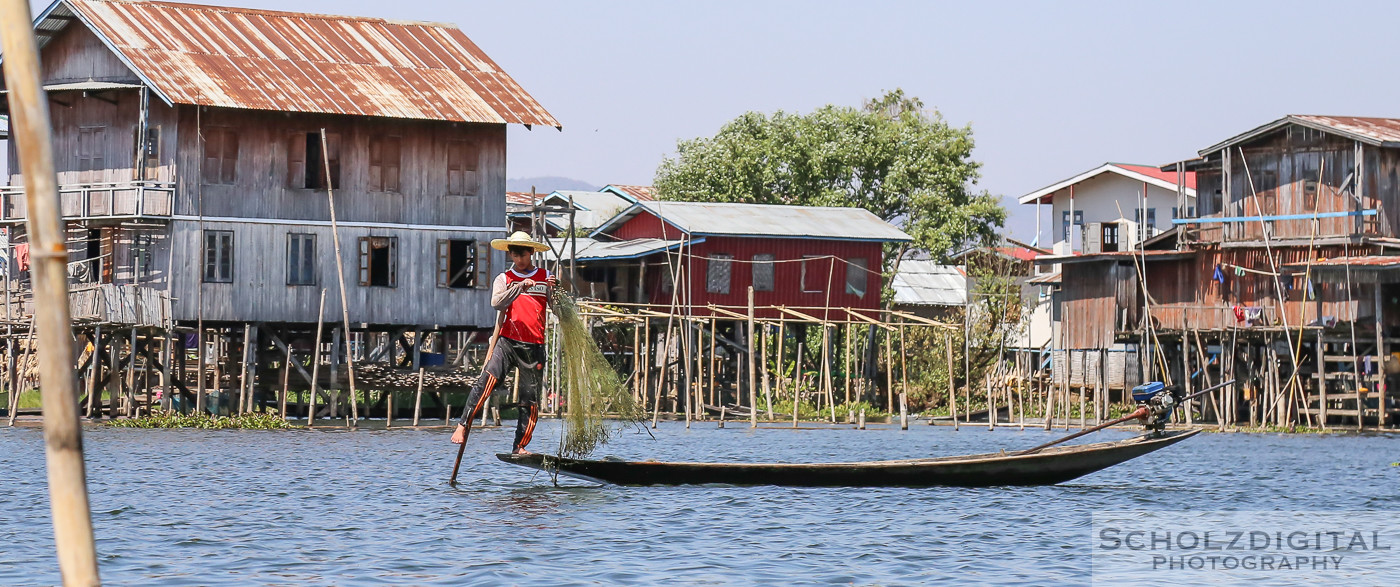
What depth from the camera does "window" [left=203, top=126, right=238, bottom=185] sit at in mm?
32031

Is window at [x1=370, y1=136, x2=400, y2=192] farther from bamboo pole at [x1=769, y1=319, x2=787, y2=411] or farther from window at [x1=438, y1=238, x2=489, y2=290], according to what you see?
bamboo pole at [x1=769, y1=319, x2=787, y2=411]

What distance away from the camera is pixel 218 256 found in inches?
1262

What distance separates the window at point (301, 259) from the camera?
3266cm

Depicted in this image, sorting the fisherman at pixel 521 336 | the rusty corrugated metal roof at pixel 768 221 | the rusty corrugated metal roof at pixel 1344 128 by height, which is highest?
the rusty corrugated metal roof at pixel 1344 128

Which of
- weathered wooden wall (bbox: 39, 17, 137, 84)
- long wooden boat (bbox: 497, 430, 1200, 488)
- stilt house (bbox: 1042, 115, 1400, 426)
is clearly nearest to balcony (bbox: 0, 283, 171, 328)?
Result: weathered wooden wall (bbox: 39, 17, 137, 84)

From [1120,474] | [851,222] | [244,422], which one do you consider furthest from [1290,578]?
[851,222]

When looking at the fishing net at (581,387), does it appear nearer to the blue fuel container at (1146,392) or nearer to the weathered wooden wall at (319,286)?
the blue fuel container at (1146,392)

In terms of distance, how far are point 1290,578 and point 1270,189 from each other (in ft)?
92.6

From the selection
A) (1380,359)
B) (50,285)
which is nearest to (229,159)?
(1380,359)

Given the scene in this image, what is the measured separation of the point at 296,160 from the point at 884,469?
19.2m

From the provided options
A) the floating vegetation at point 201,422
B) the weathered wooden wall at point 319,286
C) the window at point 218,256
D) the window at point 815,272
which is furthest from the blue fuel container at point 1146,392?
the window at point 815,272

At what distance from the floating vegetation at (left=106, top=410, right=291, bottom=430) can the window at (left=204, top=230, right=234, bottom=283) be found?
8.77 ft

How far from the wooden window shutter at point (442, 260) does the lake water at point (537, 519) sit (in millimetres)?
9038

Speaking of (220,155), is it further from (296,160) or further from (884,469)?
(884,469)
